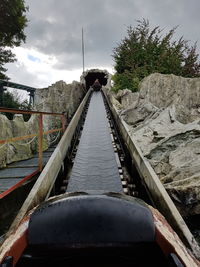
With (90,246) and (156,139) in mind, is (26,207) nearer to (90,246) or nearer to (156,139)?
(90,246)

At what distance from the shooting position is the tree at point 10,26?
12.6 metres

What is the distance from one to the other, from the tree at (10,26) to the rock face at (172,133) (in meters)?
8.96

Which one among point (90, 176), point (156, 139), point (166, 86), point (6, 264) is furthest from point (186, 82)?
point (6, 264)

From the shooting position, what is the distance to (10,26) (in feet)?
43.4

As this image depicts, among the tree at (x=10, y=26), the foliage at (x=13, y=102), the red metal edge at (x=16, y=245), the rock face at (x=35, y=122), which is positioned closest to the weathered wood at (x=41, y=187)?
the red metal edge at (x=16, y=245)

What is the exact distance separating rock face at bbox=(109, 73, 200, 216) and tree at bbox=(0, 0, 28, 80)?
353 inches

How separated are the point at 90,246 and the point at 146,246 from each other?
0.33m

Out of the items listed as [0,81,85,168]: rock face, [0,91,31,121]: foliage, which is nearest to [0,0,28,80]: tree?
[0,91,31,121]: foliage

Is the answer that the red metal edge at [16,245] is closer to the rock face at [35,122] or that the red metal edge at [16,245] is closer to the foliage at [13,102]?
the rock face at [35,122]

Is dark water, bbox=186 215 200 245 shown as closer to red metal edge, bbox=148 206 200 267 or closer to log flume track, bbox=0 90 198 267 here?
log flume track, bbox=0 90 198 267

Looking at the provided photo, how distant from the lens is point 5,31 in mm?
13414

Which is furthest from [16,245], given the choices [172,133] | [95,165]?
[172,133]

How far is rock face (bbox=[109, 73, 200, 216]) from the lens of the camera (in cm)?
261

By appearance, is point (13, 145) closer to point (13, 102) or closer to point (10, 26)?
point (13, 102)
